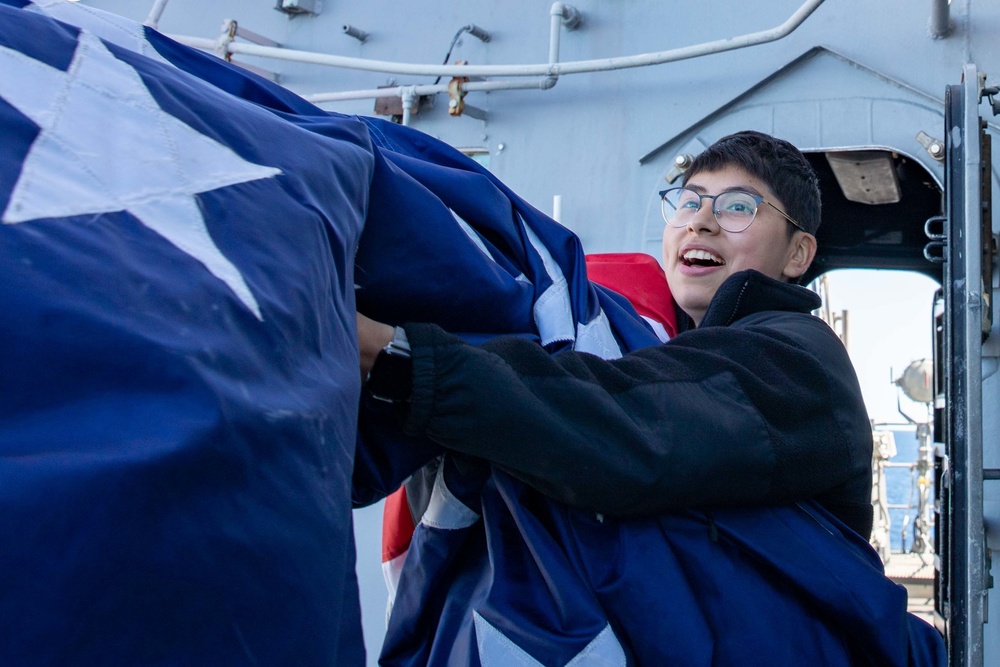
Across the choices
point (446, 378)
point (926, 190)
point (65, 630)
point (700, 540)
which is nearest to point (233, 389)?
point (65, 630)

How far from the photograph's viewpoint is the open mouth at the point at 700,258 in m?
1.71

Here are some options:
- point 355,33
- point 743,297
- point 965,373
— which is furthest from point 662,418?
point 355,33

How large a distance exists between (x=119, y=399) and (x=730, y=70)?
2920 mm

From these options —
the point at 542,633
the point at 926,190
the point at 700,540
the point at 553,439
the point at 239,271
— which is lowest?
the point at 542,633

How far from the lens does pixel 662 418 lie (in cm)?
116

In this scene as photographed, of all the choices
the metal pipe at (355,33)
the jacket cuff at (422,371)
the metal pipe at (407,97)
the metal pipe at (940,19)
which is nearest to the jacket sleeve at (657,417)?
the jacket cuff at (422,371)

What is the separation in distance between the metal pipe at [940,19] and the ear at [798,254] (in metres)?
1.51

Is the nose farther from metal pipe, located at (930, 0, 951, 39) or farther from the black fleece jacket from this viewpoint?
metal pipe, located at (930, 0, 951, 39)

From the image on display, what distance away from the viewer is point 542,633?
115 cm

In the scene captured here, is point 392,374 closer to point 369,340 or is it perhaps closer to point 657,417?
point 369,340

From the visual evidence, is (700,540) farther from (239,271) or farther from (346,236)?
(239,271)

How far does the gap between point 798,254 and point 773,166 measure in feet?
0.56

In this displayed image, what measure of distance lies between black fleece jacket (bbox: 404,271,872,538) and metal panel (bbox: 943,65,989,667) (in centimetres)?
106

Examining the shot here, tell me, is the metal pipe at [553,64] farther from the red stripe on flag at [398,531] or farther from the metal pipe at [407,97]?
the red stripe on flag at [398,531]
